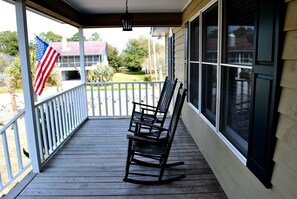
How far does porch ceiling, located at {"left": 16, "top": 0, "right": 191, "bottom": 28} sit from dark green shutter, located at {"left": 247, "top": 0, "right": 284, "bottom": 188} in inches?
108

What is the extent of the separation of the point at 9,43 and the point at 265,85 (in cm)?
972

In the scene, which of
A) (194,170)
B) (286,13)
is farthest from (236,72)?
(194,170)

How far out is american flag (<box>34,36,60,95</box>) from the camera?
421 centimetres

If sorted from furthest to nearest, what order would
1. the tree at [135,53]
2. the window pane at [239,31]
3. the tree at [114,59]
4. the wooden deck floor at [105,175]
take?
the tree at [135,53]
the tree at [114,59]
the wooden deck floor at [105,175]
the window pane at [239,31]

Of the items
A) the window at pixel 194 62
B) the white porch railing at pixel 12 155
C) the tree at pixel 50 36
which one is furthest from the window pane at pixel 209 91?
the tree at pixel 50 36

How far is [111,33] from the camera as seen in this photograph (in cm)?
2342

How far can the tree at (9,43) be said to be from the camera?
8.72 m

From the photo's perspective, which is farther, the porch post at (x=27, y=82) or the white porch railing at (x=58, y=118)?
the white porch railing at (x=58, y=118)

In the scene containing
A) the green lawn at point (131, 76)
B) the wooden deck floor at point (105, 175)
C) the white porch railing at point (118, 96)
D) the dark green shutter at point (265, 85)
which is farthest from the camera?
the green lawn at point (131, 76)

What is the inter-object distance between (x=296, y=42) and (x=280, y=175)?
A: 74 centimetres

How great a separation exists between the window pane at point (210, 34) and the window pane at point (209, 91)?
0.43 feet

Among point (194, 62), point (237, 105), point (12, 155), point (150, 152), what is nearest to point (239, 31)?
point (237, 105)

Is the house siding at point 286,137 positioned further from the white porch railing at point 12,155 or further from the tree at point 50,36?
the tree at point 50,36

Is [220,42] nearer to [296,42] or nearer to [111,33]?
[296,42]
